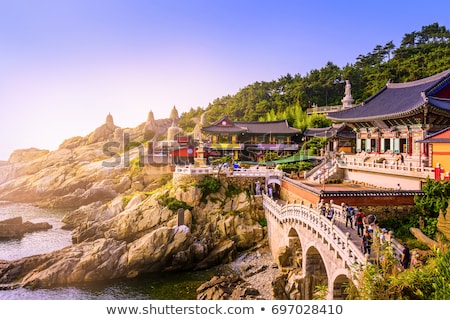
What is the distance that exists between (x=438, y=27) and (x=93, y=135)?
37.7m

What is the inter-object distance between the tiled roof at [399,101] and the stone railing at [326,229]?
24.9 ft

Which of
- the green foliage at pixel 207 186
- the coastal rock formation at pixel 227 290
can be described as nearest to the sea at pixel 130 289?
the coastal rock formation at pixel 227 290

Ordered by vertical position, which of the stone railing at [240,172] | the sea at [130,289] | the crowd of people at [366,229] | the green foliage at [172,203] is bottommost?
the sea at [130,289]

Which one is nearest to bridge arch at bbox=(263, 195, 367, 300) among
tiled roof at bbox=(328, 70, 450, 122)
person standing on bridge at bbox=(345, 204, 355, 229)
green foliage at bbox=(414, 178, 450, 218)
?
person standing on bridge at bbox=(345, 204, 355, 229)

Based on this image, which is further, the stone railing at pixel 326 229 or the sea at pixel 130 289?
the sea at pixel 130 289

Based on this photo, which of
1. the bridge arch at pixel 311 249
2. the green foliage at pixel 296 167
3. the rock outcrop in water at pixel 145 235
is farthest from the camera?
the green foliage at pixel 296 167

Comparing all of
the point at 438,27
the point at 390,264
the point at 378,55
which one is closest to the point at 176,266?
the point at 390,264

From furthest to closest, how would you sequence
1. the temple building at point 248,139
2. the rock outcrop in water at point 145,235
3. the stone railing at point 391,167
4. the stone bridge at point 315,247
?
the temple building at point 248,139, the rock outcrop in water at point 145,235, the stone railing at point 391,167, the stone bridge at point 315,247

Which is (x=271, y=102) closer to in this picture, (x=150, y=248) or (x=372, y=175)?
(x=372, y=175)

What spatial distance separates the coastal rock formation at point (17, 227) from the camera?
23438 mm

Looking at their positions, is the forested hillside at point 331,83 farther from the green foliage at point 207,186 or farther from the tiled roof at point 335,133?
the green foliage at point 207,186

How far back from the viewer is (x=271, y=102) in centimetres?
4228

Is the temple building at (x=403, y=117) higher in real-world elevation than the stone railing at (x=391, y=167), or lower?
higher

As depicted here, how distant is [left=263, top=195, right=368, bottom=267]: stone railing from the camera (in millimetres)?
8352
